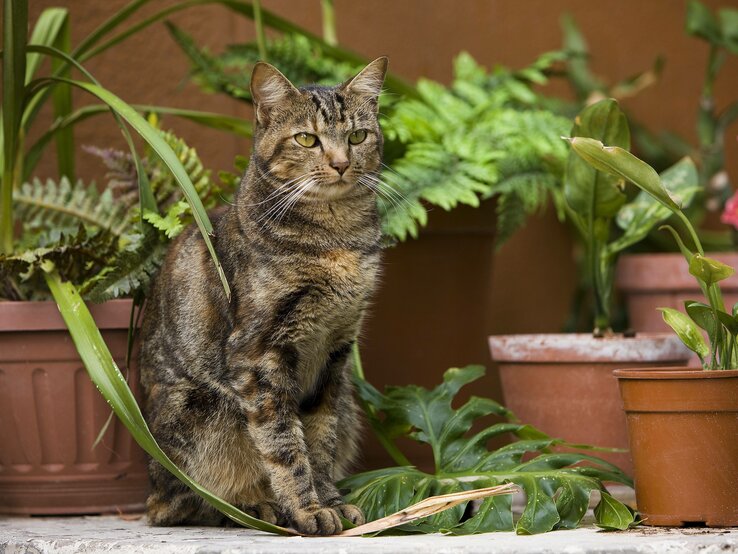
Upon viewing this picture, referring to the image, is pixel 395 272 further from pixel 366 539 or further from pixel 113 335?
pixel 366 539

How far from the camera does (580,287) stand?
379 centimetres

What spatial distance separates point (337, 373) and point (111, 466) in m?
0.64

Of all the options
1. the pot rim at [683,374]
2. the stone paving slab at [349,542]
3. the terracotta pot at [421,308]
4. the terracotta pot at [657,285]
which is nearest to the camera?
the stone paving slab at [349,542]

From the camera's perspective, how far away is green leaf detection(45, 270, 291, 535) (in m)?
1.94

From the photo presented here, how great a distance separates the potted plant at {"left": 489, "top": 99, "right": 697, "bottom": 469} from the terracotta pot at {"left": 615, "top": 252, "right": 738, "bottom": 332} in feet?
1.96

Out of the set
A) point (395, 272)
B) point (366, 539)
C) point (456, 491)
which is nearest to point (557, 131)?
point (395, 272)

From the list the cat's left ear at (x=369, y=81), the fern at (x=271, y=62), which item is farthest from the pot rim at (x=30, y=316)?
the fern at (x=271, y=62)

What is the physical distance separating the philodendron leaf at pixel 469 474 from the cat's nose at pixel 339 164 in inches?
24.0

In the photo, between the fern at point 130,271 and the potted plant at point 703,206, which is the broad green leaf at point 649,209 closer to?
the potted plant at point 703,206

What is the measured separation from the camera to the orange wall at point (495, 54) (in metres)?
3.44

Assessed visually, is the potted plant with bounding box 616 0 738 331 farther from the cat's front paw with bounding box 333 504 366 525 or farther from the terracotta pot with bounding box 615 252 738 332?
the cat's front paw with bounding box 333 504 366 525

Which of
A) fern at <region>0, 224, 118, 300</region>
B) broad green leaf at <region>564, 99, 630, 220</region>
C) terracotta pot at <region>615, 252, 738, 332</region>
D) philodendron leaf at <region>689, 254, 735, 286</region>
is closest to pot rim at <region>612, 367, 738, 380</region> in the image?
philodendron leaf at <region>689, 254, 735, 286</region>

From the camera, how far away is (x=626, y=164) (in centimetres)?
196

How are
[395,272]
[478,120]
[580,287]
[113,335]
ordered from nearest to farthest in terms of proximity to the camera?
1. [113,335]
2. [395,272]
3. [478,120]
4. [580,287]
